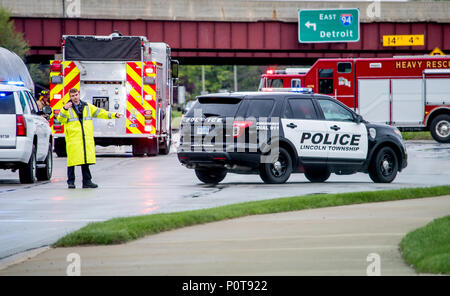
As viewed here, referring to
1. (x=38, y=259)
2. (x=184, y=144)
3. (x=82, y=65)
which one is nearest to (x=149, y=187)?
(x=184, y=144)

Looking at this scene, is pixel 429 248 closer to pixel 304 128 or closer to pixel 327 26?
pixel 304 128

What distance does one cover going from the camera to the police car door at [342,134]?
1989cm

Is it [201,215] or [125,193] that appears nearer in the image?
[201,215]

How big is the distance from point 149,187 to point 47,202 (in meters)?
3.42

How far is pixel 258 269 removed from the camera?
8.70 metres

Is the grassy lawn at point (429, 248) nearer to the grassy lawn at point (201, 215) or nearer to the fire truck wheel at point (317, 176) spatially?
the grassy lawn at point (201, 215)

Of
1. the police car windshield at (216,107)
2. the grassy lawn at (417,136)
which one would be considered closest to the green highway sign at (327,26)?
the grassy lawn at (417,136)

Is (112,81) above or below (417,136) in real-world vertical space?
above

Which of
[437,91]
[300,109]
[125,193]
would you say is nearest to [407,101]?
[437,91]

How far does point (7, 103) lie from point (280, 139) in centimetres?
524

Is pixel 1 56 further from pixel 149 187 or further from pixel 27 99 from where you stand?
pixel 149 187

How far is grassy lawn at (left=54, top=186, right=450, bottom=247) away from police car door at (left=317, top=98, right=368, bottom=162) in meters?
3.58

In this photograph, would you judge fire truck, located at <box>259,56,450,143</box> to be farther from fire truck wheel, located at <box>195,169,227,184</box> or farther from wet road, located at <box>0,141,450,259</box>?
fire truck wheel, located at <box>195,169,227,184</box>

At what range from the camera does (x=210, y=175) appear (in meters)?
20.3
